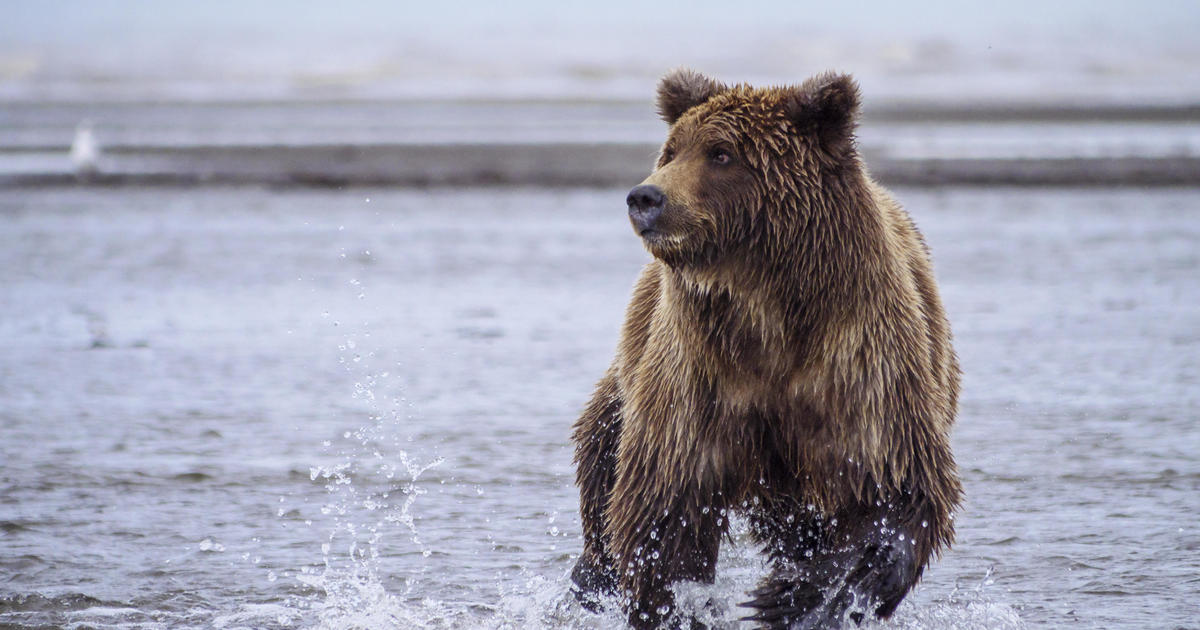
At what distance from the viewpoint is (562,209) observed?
1883cm

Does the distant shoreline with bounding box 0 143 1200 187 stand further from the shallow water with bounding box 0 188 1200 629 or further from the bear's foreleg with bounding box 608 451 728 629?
the bear's foreleg with bounding box 608 451 728 629

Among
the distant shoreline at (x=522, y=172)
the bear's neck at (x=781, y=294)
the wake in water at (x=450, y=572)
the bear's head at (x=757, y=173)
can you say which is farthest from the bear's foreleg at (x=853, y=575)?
the distant shoreline at (x=522, y=172)

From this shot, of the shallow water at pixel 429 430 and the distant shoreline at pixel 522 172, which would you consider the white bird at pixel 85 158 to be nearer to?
the distant shoreline at pixel 522 172

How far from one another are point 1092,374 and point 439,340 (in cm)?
433

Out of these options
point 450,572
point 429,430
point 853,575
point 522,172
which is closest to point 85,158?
point 522,172

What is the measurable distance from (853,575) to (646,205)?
1209mm

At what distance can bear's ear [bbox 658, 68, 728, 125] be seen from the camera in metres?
4.32

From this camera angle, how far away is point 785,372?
160 inches

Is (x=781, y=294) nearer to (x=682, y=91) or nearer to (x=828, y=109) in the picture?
(x=828, y=109)

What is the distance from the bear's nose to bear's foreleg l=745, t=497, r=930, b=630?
3.47 feet

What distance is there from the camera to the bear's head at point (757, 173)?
3932 millimetres

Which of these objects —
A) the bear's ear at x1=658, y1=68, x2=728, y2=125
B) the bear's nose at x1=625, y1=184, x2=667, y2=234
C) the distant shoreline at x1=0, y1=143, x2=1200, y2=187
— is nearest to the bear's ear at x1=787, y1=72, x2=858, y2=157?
the bear's ear at x1=658, y1=68, x2=728, y2=125

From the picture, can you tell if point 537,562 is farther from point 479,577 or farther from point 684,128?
point 684,128

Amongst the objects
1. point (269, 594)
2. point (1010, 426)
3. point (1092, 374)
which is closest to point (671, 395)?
point (269, 594)
